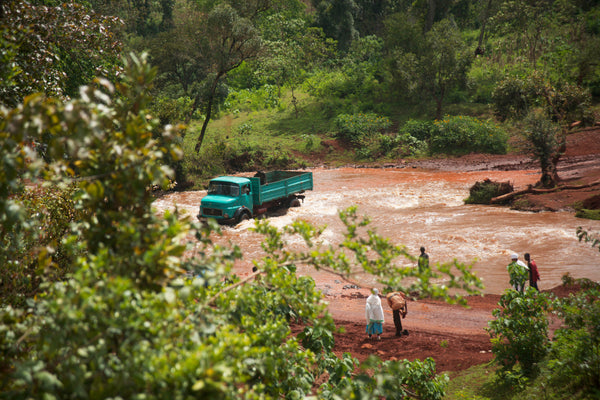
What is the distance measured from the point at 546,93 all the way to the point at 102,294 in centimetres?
2395

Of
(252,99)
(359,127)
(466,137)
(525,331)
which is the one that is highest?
(252,99)

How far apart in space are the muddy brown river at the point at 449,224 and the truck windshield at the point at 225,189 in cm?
133

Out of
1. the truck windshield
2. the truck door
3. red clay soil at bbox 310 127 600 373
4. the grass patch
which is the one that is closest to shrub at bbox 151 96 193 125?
the truck windshield

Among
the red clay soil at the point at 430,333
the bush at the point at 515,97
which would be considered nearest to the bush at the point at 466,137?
the bush at the point at 515,97

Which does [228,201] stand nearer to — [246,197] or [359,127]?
[246,197]

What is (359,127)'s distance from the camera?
118ft

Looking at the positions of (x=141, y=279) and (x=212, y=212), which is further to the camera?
(x=212, y=212)

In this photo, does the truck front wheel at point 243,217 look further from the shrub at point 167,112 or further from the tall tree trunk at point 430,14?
the tall tree trunk at point 430,14

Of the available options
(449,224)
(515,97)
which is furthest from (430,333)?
(515,97)

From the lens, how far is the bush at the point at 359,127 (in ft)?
117

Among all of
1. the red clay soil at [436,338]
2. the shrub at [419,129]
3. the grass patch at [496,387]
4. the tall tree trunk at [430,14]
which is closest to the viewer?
the grass patch at [496,387]

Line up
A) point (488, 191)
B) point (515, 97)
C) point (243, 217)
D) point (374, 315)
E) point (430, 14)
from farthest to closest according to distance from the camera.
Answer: point (430, 14), point (515, 97), point (488, 191), point (243, 217), point (374, 315)

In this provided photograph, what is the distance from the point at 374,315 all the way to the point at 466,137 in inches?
1016

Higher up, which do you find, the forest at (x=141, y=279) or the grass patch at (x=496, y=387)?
the forest at (x=141, y=279)
